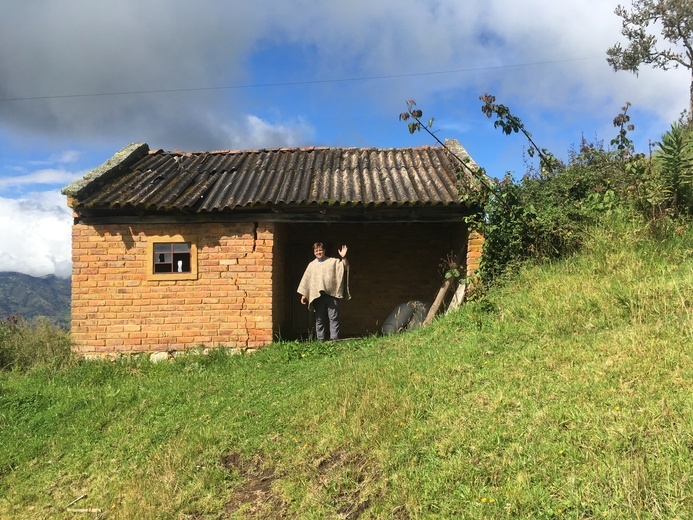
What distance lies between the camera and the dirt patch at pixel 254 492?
3525mm

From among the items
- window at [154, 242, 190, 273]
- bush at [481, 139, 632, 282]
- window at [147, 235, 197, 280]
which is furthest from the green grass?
window at [154, 242, 190, 273]

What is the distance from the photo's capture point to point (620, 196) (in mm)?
7570

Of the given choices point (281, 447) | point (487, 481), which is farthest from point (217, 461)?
point (487, 481)

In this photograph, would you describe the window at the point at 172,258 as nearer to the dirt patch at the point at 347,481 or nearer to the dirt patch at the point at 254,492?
the dirt patch at the point at 254,492

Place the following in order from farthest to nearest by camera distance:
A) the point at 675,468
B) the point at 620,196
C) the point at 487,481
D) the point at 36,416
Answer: the point at 620,196
the point at 36,416
the point at 487,481
the point at 675,468

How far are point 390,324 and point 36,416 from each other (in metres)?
A: 5.71

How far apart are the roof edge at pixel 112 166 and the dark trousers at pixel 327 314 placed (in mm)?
4367

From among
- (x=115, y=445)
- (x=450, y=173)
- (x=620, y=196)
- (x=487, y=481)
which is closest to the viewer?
(x=487, y=481)

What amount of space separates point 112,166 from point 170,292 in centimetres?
284

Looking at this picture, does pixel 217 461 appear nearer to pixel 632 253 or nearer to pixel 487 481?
pixel 487 481

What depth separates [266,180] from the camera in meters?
8.77

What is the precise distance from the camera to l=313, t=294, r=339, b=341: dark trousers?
318 inches

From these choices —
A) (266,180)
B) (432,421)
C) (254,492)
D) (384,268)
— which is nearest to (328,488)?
(254,492)

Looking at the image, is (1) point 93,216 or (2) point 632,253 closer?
(2) point 632,253
